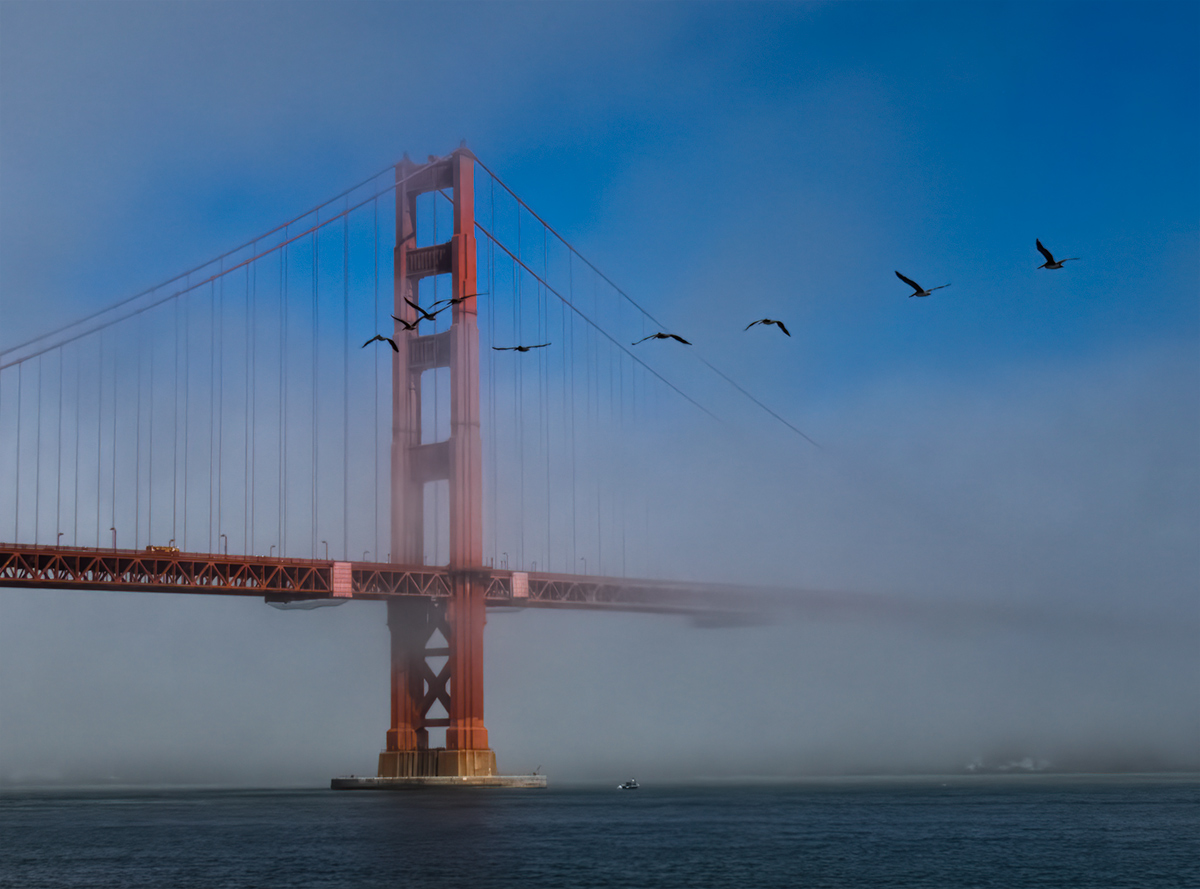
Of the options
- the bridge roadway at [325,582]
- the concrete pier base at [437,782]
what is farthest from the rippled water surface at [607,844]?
the bridge roadway at [325,582]

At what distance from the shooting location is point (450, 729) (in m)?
86.4

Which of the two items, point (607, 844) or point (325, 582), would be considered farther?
point (325, 582)

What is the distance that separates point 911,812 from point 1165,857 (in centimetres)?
2931

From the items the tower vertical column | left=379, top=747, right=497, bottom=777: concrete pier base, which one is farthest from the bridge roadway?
left=379, top=747, right=497, bottom=777: concrete pier base

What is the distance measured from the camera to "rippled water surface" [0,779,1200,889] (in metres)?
46.0

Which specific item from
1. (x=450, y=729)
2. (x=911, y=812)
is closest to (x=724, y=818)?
(x=911, y=812)

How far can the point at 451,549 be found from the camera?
285 feet

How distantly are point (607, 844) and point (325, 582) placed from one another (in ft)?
97.6

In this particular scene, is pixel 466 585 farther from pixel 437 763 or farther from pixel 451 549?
pixel 437 763

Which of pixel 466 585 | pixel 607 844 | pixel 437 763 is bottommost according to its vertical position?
pixel 607 844

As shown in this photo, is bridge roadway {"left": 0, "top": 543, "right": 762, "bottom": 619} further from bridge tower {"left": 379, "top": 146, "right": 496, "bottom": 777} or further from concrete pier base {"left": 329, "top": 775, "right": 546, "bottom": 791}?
concrete pier base {"left": 329, "top": 775, "right": 546, "bottom": 791}

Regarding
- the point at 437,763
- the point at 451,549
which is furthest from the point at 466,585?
the point at 437,763

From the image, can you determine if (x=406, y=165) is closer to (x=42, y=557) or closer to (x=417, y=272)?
(x=417, y=272)

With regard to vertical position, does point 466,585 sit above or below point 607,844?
above
